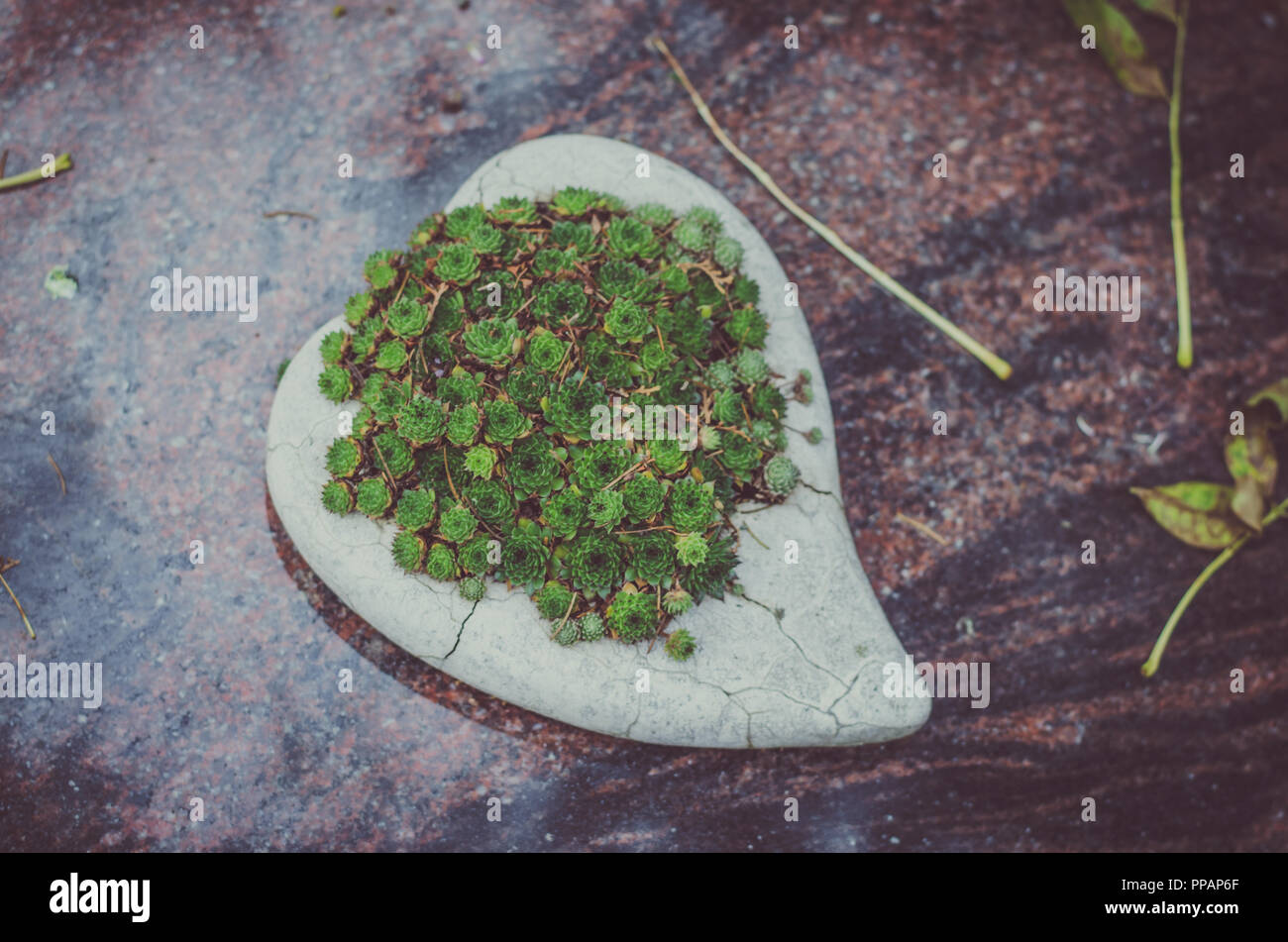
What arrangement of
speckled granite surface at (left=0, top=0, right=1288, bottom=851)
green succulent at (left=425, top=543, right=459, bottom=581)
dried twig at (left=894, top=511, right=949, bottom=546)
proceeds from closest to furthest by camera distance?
1. green succulent at (left=425, top=543, right=459, bottom=581)
2. speckled granite surface at (left=0, top=0, right=1288, bottom=851)
3. dried twig at (left=894, top=511, right=949, bottom=546)

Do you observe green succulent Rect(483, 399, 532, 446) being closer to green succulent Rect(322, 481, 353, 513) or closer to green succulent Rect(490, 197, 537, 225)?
green succulent Rect(322, 481, 353, 513)

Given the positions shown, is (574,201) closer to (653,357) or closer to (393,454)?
(653,357)

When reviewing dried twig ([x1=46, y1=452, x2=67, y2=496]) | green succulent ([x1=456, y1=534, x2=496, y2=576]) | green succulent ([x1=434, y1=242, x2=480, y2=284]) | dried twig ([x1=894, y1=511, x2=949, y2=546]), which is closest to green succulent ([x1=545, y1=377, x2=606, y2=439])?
green succulent ([x1=456, y1=534, x2=496, y2=576])

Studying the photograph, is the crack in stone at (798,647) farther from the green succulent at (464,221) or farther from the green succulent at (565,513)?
the green succulent at (464,221)

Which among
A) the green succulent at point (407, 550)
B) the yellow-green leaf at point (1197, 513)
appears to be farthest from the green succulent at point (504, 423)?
the yellow-green leaf at point (1197, 513)

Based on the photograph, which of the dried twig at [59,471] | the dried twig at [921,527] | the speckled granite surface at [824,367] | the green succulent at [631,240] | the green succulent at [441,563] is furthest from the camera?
the dried twig at [921,527]

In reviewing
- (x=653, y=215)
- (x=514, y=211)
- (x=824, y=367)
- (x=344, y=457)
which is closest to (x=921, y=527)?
(x=824, y=367)
